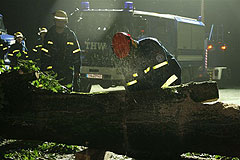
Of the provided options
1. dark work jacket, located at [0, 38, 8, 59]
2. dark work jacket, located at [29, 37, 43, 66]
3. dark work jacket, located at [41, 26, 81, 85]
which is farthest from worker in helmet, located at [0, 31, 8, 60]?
dark work jacket, located at [41, 26, 81, 85]

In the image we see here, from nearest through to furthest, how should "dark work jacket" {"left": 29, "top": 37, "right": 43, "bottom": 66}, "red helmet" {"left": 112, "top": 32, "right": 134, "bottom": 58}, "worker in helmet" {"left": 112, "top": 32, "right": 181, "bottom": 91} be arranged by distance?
"red helmet" {"left": 112, "top": 32, "right": 134, "bottom": 58}, "worker in helmet" {"left": 112, "top": 32, "right": 181, "bottom": 91}, "dark work jacket" {"left": 29, "top": 37, "right": 43, "bottom": 66}

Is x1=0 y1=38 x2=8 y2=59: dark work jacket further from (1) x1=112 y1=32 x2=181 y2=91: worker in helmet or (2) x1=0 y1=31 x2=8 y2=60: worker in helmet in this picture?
(1) x1=112 y1=32 x2=181 y2=91: worker in helmet

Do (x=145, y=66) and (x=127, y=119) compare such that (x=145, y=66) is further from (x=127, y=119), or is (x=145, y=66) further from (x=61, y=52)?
(x=61, y=52)

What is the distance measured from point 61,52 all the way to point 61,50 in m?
0.03

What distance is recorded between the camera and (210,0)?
2725 cm

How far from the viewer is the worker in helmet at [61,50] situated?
6078mm

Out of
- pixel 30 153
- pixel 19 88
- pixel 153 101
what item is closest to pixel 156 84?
pixel 153 101

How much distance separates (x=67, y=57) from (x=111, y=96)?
2.67m

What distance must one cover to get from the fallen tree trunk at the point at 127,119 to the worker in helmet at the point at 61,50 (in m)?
2.08

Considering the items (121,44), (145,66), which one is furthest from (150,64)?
(121,44)

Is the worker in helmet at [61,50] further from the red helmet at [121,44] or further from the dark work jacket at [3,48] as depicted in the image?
the dark work jacket at [3,48]

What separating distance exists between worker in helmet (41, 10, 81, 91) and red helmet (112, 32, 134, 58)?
6.86 feet

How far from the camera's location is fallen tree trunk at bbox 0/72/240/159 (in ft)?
10.8

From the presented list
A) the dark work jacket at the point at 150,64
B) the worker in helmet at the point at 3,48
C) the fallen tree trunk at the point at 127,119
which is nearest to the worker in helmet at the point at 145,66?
the dark work jacket at the point at 150,64
